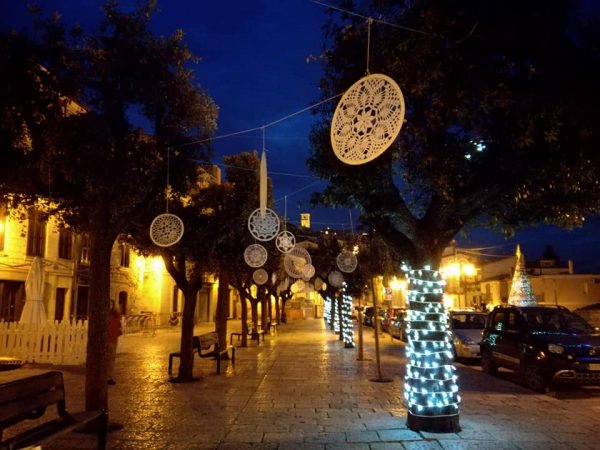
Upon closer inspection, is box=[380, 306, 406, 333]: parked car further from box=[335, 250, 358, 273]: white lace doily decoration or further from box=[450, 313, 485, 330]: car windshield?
box=[335, 250, 358, 273]: white lace doily decoration

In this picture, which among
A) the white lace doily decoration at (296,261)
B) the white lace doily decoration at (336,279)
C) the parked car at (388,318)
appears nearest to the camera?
the white lace doily decoration at (296,261)

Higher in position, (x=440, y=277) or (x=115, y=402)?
(x=440, y=277)

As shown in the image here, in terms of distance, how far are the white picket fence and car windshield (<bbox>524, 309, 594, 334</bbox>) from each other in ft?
37.9

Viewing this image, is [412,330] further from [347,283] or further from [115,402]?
[347,283]

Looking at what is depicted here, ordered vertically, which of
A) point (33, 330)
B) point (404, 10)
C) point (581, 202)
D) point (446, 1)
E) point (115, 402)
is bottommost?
point (115, 402)

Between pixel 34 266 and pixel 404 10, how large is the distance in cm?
1384

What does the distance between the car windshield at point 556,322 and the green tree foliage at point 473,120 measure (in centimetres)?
399

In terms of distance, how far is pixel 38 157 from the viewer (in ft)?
26.1

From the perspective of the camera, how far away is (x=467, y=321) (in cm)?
1969

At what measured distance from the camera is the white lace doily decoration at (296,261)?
1895 centimetres

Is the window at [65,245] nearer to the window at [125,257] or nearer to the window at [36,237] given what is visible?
the window at [36,237]

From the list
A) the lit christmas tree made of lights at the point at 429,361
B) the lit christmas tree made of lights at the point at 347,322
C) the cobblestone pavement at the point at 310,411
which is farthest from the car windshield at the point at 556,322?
the lit christmas tree made of lights at the point at 347,322

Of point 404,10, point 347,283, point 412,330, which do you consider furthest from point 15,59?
point 347,283

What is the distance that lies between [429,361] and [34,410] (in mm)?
5131
